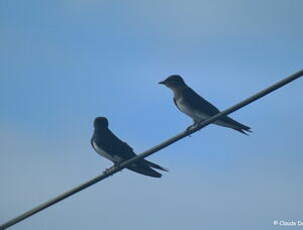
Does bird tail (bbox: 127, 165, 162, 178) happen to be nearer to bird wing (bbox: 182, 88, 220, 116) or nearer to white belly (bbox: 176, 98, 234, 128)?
white belly (bbox: 176, 98, 234, 128)

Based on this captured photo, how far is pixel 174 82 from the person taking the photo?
14.0m

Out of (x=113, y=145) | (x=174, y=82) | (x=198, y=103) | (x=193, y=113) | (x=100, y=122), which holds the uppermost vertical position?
(x=174, y=82)

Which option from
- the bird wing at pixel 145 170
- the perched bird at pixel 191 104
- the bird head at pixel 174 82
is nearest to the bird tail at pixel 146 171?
the bird wing at pixel 145 170

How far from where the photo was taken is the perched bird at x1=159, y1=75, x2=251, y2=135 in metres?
12.2

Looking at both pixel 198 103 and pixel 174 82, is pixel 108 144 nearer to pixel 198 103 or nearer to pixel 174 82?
pixel 198 103

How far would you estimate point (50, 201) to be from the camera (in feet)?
26.2

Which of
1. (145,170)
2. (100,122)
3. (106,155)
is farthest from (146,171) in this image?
(100,122)

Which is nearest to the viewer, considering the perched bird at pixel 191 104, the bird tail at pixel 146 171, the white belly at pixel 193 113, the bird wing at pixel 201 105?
the bird tail at pixel 146 171

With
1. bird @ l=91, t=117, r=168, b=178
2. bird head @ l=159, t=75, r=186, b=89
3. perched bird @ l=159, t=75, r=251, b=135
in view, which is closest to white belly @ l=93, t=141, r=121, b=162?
bird @ l=91, t=117, r=168, b=178

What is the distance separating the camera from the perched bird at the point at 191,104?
12188mm

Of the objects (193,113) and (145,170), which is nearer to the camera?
(145,170)

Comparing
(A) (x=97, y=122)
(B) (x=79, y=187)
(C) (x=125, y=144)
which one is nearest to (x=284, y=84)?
(B) (x=79, y=187)

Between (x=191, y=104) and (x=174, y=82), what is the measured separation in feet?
3.25

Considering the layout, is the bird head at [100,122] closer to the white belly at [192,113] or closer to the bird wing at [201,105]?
the white belly at [192,113]
